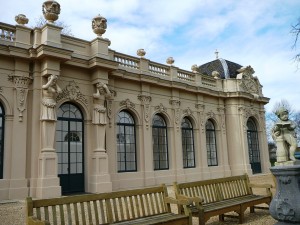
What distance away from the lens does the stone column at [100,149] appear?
453 inches

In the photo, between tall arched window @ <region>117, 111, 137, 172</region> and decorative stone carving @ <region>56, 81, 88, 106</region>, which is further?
tall arched window @ <region>117, 111, 137, 172</region>

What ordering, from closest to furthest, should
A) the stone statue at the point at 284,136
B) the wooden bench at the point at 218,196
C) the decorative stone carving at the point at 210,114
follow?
the wooden bench at the point at 218,196 → the stone statue at the point at 284,136 → the decorative stone carving at the point at 210,114

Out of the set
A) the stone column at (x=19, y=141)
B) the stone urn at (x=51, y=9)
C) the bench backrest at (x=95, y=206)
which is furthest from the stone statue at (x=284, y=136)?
the stone urn at (x=51, y=9)

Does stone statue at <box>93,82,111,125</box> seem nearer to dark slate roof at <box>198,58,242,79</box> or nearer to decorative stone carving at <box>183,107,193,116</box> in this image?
decorative stone carving at <box>183,107,193,116</box>

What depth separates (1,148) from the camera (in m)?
10.3

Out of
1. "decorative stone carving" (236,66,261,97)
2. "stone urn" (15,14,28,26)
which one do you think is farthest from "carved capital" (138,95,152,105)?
"decorative stone carving" (236,66,261,97)

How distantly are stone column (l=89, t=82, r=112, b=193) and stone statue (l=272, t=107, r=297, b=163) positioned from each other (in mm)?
7182

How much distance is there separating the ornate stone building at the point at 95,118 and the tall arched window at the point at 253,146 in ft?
6.36

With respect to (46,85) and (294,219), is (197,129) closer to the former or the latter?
(46,85)

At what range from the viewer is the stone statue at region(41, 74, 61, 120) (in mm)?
10656

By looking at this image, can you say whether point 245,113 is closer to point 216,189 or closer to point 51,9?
point 51,9

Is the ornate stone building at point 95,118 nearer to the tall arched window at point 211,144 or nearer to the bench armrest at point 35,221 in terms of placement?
the tall arched window at point 211,144

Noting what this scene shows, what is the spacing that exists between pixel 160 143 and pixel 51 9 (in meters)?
7.61

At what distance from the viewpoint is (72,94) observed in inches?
465
